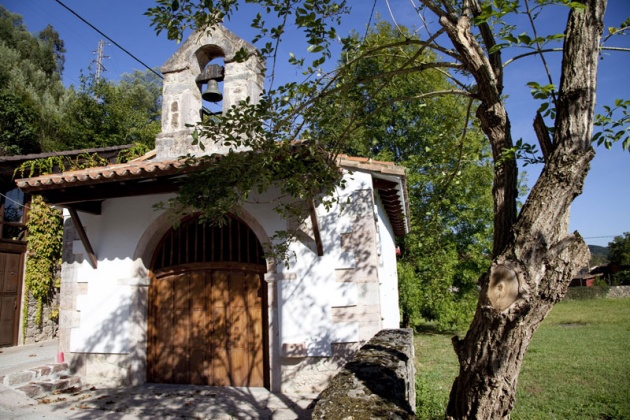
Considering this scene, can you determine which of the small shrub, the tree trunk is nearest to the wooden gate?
the small shrub

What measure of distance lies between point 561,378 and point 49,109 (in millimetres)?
20149

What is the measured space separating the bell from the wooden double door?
2837 millimetres

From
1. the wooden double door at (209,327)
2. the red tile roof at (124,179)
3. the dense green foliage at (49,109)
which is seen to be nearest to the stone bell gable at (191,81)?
the red tile roof at (124,179)

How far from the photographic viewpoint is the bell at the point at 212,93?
22.4 feet

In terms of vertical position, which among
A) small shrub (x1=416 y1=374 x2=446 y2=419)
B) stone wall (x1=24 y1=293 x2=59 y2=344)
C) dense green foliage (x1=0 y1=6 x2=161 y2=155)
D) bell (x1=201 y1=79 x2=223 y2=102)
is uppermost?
dense green foliage (x1=0 y1=6 x2=161 y2=155)

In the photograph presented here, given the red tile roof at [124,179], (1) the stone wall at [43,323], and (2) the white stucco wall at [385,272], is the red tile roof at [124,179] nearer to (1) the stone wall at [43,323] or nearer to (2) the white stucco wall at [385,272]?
(2) the white stucco wall at [385,272]

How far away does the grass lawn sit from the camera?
5004 millimetres

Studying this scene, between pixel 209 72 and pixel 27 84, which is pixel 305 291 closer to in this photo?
pixel 209 72

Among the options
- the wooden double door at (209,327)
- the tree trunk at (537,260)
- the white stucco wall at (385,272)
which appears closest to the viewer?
the tree trunk at (537,260)

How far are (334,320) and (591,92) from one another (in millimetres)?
3886

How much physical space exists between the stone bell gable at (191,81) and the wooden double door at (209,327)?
6.45 ft

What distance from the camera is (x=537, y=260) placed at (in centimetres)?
202

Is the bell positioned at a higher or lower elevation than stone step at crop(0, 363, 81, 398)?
higher

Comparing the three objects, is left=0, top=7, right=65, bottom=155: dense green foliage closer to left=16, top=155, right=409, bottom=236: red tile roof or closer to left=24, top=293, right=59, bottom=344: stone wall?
left=24, top=293, right=59, bottom=344: stone wall
